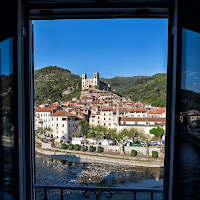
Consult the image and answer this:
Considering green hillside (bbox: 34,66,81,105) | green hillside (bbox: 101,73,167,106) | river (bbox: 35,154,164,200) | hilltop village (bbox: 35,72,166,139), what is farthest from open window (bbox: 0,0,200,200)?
green hillside (bbox: 101,73,167,106)

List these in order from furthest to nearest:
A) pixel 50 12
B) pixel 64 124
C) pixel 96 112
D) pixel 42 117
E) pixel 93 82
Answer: pixel 96 112, pixel 64 124, pixel 93 82, pixel 42 117, pixel 50 12

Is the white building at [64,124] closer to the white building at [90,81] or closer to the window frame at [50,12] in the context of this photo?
the white building at [90,81]

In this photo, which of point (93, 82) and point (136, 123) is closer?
point (93, 82)

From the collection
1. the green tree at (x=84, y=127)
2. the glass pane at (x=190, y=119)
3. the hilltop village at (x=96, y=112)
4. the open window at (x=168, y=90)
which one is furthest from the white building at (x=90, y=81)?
the glass pane at (x=190, y=119)

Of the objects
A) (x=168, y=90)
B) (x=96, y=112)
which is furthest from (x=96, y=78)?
(x=168, y=90)

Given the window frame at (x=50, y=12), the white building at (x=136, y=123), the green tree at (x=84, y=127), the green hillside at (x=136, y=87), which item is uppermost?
the window frame at (x=50, y=12)

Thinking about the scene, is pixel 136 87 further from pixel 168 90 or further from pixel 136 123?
pixel 168 90

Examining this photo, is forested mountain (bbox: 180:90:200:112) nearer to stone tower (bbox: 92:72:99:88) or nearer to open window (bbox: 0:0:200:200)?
open window (bbox: 0:0:200:200)

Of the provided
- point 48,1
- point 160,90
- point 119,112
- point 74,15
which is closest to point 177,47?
point 160,90
